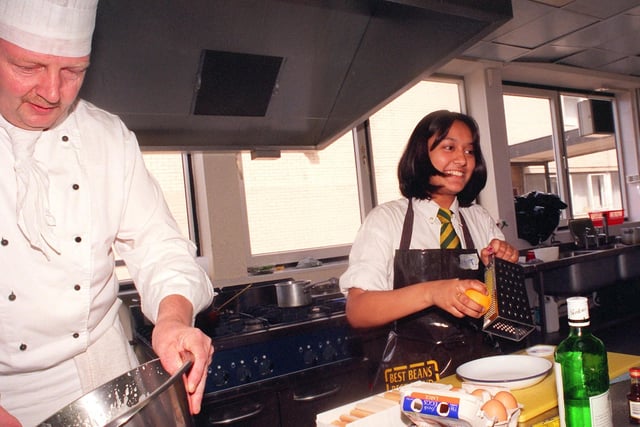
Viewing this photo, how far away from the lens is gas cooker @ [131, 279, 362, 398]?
1.95 meters

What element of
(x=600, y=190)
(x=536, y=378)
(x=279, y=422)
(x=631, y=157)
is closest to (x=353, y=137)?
(x=279, y=422)

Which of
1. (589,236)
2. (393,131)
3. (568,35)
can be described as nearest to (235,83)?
(393,131)

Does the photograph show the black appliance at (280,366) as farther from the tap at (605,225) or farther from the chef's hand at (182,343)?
the tap at (605,225)

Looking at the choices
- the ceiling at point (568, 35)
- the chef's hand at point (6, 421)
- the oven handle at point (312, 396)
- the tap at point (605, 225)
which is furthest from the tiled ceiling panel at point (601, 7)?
the chef's hand at point (6, 421)

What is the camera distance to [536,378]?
39.8 inches

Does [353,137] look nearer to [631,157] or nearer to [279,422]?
[279,422]

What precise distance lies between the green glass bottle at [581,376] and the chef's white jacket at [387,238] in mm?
A: 838

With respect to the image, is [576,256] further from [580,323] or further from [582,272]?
[580,323]

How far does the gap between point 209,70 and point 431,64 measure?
763 mm

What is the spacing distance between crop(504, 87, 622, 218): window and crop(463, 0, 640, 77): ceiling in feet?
1.60

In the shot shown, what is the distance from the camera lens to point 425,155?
1.75 meters

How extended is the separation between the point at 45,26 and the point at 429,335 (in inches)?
50.3

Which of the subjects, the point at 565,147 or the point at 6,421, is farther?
the point at 565,147

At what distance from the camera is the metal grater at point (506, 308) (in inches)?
42.0
